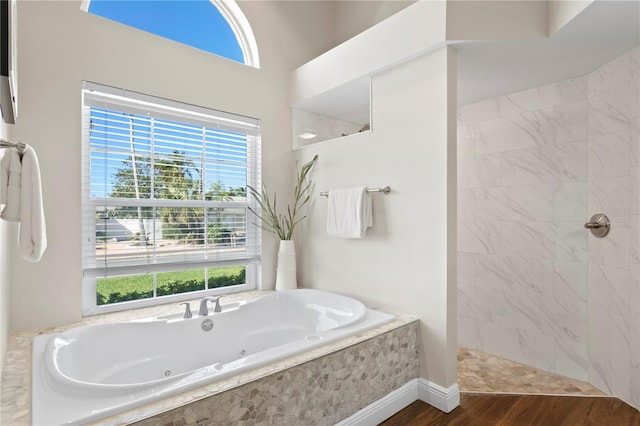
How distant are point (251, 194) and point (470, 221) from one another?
1884mm

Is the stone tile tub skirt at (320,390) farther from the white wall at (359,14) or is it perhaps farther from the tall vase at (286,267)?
the white wall at (359,14)

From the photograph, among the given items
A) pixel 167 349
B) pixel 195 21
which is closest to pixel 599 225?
pixel 167 349

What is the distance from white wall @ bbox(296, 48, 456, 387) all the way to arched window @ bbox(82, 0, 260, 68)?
1.22 meters

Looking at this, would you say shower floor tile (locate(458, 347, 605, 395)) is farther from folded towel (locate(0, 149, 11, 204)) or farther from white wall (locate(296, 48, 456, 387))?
folded towel (locate(0, 149, 11, 204))

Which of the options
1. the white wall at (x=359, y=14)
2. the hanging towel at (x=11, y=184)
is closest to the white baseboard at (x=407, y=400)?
the hanging towel at (x=11, y=184)

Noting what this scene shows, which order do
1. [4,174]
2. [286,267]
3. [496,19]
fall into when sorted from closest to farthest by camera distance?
1. [4,174]
2. [496,19]
3. [286,267]

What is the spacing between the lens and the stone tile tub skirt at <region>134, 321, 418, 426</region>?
4.34 ft

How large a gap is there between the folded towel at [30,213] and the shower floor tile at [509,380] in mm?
2403

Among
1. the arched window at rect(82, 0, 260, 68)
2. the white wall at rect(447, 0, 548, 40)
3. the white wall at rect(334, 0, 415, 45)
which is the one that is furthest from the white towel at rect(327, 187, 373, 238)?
the white wall at rect(334, 0, 415, 45)

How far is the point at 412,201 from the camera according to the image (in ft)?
7.36

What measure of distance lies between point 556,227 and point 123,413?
2764 millimetres

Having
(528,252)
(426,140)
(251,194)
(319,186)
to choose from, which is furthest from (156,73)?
(528,252)

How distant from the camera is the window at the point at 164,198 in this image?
7.62ft

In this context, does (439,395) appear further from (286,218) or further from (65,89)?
(65,89)
